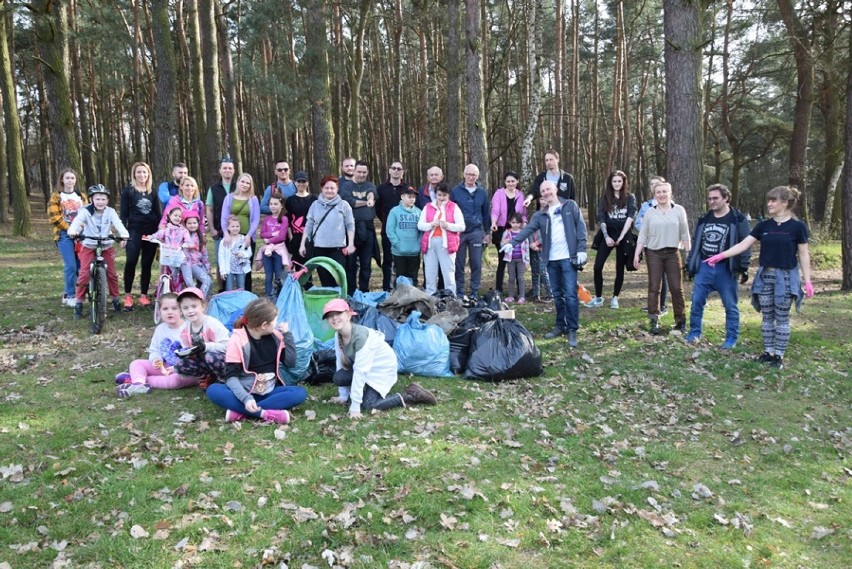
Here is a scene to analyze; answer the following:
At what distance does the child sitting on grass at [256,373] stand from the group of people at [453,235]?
3176 mm

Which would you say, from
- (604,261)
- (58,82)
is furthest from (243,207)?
(58,82)

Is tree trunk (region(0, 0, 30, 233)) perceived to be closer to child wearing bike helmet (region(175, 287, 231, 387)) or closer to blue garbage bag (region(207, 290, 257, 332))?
blue garbage bag (region(207, 290, 257, 332))

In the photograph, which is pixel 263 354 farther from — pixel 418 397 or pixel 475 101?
pixel 475 101

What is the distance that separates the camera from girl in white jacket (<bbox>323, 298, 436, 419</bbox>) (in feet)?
18.2

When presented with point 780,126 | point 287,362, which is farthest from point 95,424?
point 780,126

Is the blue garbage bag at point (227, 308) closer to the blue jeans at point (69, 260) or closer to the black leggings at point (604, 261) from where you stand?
the blue jeans at point (69, 260)

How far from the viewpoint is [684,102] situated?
10.3 metres

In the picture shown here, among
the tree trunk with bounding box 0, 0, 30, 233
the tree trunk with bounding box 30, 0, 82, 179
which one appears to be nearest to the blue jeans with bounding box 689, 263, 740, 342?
the tree trunk with bounding box 30, 0, 82, 179

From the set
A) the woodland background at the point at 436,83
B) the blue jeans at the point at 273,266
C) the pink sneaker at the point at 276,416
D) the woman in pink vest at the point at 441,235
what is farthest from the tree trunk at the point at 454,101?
the pink sneaker at the point at 276,416

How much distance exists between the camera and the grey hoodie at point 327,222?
8.50m

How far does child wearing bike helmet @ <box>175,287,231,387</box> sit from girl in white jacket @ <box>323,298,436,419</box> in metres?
1.10

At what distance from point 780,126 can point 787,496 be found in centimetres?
2406

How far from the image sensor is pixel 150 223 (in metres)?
8.94

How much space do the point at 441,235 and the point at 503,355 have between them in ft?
8.91
